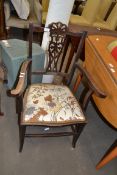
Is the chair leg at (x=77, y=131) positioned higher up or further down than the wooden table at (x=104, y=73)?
further down

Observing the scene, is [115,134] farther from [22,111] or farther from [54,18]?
[54,18]

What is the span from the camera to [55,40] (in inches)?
58.1

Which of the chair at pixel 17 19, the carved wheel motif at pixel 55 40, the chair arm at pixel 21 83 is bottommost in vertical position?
the chair at pixel 17 19

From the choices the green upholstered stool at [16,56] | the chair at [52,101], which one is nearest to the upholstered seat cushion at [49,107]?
the chair at [52,101]

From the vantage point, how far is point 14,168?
1420 mm

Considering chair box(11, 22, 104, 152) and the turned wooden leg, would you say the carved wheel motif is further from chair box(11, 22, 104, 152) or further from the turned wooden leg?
the turned wooden leg

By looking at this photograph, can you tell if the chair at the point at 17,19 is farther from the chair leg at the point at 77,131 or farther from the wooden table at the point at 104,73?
the chair leg at the point at 77,131

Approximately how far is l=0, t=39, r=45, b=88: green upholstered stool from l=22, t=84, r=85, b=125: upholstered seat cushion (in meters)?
0.35

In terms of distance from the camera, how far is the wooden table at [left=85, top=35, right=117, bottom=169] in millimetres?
1304

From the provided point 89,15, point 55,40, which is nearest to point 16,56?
point 55,40

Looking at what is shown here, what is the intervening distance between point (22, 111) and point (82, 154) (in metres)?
0.69

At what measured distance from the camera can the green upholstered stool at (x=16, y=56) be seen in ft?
5.73

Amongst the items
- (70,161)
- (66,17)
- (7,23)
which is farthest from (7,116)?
(7,23)

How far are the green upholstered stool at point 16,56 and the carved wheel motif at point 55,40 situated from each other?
0.28 meters
